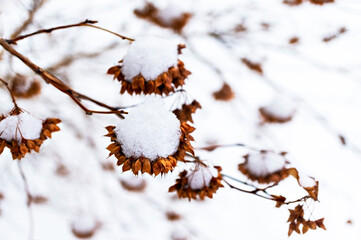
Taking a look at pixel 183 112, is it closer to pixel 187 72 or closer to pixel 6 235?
pixel 187 72

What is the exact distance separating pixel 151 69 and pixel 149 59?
0.04 metres

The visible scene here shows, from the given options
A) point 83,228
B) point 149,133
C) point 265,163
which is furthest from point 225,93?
point 83,228

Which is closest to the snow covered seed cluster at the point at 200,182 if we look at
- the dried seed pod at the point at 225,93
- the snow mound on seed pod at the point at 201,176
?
the snow mound on seed pod at the point at 201,176

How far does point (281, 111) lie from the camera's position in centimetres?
217

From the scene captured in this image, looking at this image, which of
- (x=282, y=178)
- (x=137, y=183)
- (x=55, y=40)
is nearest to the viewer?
(x=282, y=178)

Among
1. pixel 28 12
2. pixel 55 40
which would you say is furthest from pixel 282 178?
pixel 55 40

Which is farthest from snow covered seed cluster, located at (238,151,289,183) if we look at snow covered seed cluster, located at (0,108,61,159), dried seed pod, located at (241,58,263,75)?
dried seed pod, located at (241,58,263,75)

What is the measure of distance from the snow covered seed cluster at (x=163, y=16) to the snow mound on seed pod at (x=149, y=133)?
1.54 metres

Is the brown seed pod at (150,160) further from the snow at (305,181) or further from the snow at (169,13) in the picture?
the snow at (169,13)

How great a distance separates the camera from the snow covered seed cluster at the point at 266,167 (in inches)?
44.5

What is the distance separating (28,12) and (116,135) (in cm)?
140

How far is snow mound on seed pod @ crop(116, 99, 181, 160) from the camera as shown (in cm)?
65

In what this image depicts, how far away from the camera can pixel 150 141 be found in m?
0.66

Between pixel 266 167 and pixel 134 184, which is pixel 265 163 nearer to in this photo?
pixel 266 167
